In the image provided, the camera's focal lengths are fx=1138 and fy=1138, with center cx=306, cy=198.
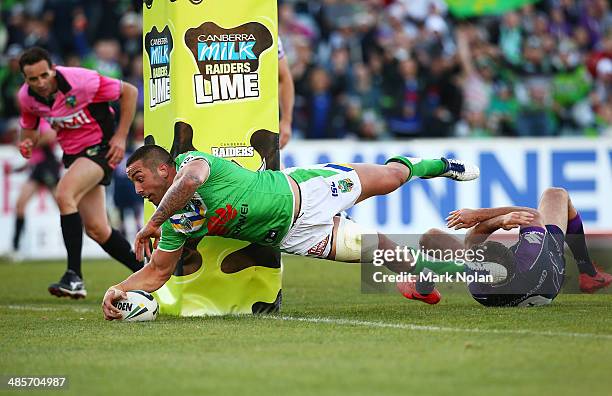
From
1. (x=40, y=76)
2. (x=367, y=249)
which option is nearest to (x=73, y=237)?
(x=40, y=76)

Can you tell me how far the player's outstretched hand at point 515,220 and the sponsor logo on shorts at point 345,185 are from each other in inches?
49.0

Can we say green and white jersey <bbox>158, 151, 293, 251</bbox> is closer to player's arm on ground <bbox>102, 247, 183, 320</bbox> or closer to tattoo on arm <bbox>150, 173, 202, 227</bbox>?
player's arm on ground <bbox>102, 247, 183, 320</bbox>

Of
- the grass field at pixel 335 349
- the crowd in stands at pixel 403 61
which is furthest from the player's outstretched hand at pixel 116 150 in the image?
the crowd in stands at pixel 403 61

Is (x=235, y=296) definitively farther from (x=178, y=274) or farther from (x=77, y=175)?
(x=77, y=175)

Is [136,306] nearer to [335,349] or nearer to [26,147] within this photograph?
[335,349]

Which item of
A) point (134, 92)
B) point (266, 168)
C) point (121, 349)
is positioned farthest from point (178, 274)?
point (134, 92)

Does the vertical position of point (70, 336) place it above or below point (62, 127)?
below

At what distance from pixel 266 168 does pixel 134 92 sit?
112 inches

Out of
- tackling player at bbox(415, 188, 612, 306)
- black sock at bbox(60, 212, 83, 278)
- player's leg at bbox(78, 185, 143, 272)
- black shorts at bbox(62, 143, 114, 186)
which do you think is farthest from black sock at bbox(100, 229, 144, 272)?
tackling player at bbox(415, 188, 612, 306)

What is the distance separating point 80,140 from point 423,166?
3971 millimetres

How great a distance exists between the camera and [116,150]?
11.6 m

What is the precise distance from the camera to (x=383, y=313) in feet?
30.2

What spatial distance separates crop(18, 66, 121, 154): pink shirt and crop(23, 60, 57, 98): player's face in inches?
5.4

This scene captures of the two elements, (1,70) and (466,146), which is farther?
(1,70)
